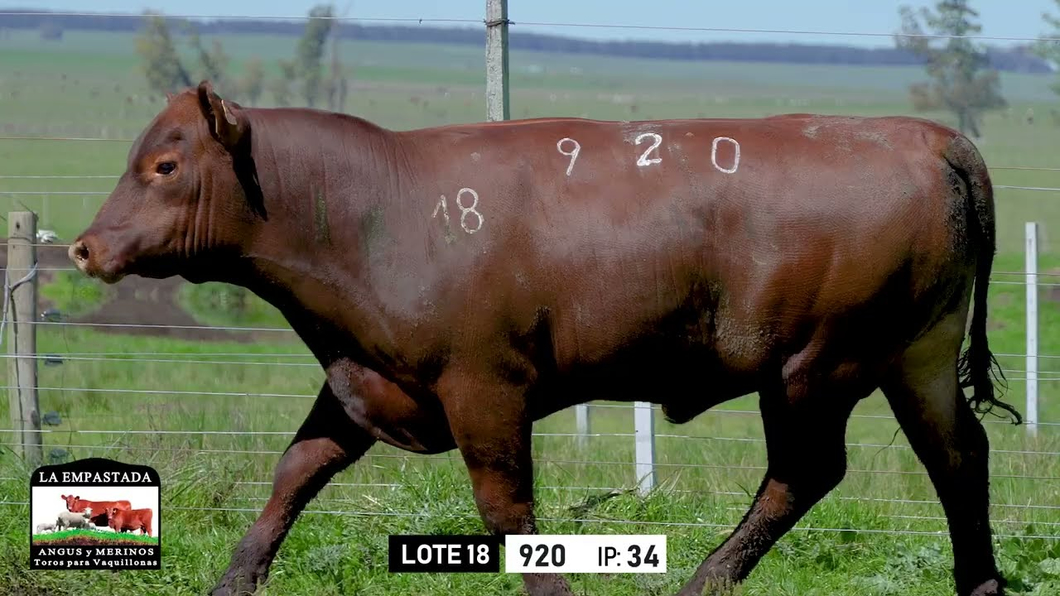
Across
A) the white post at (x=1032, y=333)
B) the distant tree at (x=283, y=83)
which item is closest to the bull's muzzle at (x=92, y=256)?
the white post at (x=1032, y=333)

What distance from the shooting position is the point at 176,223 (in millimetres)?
5145

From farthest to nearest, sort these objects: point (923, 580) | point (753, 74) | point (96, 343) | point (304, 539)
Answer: point (753, 74)
point (96, 343)
point (304, 539)
point (923, 580)

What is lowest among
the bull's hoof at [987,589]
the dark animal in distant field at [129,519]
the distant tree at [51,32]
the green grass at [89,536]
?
the bull's hoof at [987,589]

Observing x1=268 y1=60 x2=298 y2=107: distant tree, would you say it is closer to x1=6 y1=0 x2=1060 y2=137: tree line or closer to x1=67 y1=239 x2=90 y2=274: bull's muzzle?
x1=6 y1=0 x2=1060 y2=137: tree line

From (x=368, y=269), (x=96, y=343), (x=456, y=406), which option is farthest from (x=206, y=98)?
(x=96, y=343)

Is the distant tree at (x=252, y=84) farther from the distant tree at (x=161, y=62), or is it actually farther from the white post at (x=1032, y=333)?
the white post at (x=1032, y=333)

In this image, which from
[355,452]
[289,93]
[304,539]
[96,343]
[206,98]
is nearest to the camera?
[206,98]

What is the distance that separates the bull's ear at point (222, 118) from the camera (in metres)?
5.04

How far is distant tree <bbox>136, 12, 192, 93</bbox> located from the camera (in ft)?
191

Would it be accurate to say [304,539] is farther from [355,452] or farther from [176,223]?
[176,223]

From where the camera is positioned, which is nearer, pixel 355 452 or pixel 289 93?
pixel 355 452

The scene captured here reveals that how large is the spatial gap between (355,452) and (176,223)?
119 centimetres

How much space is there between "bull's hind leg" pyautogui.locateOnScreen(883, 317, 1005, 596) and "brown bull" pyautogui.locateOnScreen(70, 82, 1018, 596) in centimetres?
2

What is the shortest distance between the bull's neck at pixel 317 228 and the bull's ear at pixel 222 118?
0.10 metres
